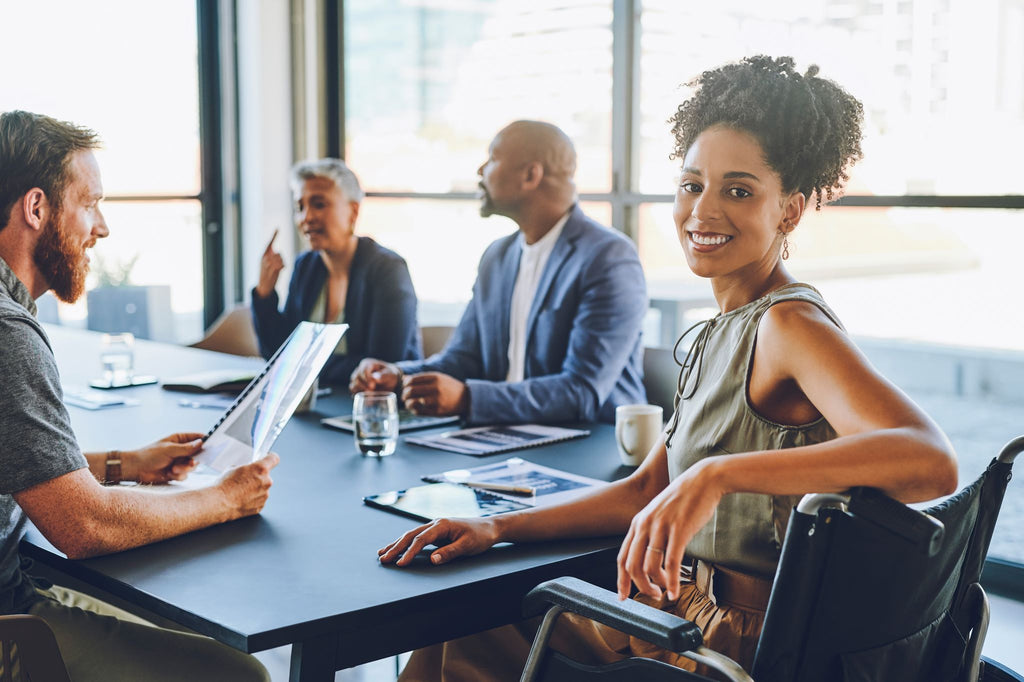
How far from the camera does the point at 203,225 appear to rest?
18.9ft

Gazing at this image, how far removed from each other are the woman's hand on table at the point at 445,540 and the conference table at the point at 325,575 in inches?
0.6

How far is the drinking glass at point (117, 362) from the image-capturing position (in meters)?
2.88

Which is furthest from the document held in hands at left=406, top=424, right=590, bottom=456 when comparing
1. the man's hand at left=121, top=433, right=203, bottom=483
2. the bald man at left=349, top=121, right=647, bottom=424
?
the man's hand at left=121, top=433, right=203, bottom=483

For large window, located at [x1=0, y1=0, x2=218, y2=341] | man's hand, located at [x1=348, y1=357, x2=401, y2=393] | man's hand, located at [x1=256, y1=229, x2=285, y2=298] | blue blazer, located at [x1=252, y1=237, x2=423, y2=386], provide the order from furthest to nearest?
large window, located at [x1=0, y1=0, x2=218, y2=341], man's hand, located at [x1=256, y1=229, x2=285, y2=298], blue blazer, located at [x1=252, y1=237, x2=423, y2=386], man's hand, located at [x1=348, y1=357, x2=401, y2=393]

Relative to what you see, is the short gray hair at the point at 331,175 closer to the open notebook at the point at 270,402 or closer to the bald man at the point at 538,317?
the bald man at the point at 538,317

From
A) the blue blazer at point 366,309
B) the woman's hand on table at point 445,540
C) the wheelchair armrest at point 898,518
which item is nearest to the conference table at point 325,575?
the woman's hand on table at point 445,540

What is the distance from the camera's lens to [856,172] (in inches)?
93.5

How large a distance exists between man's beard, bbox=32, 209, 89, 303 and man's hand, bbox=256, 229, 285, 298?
1613 millimetres

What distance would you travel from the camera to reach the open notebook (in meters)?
1.76

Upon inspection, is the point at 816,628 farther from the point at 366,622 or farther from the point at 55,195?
the point at 55,195

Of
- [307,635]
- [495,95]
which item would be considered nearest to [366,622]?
[307,635]

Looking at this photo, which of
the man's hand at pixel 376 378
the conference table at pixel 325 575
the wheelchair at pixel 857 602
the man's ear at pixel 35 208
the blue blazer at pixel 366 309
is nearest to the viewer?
the wheelchair at pixel 857 602

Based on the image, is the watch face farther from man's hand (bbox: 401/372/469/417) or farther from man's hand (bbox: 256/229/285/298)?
man's hand (bbox: 256/229/285/298)

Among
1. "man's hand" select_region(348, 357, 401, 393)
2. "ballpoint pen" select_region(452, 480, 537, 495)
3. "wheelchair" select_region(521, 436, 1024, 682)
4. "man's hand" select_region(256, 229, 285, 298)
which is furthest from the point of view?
"man's hand" select_region(256, 229, 285, 298)
